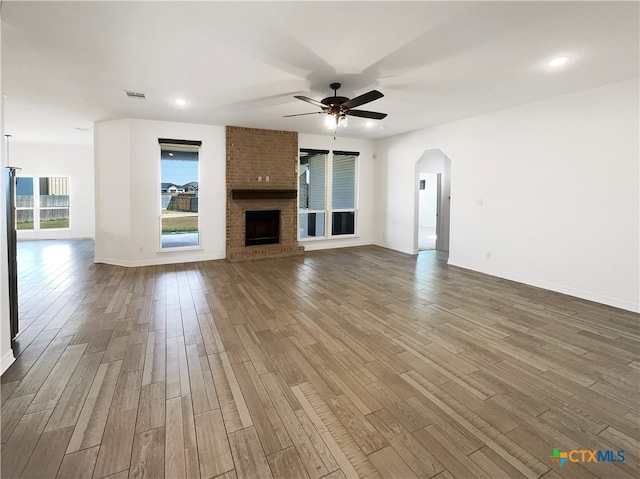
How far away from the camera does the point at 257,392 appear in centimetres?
231

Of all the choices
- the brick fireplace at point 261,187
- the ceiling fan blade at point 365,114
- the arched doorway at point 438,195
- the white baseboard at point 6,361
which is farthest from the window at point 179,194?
the arched doorway at point 438,195

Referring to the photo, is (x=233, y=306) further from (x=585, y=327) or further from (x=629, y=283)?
(x=629, y=283)

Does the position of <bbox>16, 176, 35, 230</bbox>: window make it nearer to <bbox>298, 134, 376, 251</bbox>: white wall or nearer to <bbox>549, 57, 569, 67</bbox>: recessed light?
<bbox>298, 134, 376, 251</bbox>: white wall

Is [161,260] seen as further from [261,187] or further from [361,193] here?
[361,193]

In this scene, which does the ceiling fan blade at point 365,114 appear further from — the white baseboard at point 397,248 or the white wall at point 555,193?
the white baseboard at point 397,248

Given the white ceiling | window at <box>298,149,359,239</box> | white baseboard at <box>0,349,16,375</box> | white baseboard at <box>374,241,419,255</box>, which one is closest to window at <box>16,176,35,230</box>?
the white ceiling

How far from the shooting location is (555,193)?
4.73 meters

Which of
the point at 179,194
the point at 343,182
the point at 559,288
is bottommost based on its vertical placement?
the point at 559,288

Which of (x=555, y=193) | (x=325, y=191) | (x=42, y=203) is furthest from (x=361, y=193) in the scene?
(x=42, y=203)

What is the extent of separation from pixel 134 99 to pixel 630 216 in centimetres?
702

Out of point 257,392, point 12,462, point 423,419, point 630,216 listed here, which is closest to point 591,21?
point 630,216

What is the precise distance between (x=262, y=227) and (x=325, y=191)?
196 cm

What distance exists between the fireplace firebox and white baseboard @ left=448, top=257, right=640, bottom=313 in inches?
159

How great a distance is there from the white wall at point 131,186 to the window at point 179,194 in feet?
0.52
